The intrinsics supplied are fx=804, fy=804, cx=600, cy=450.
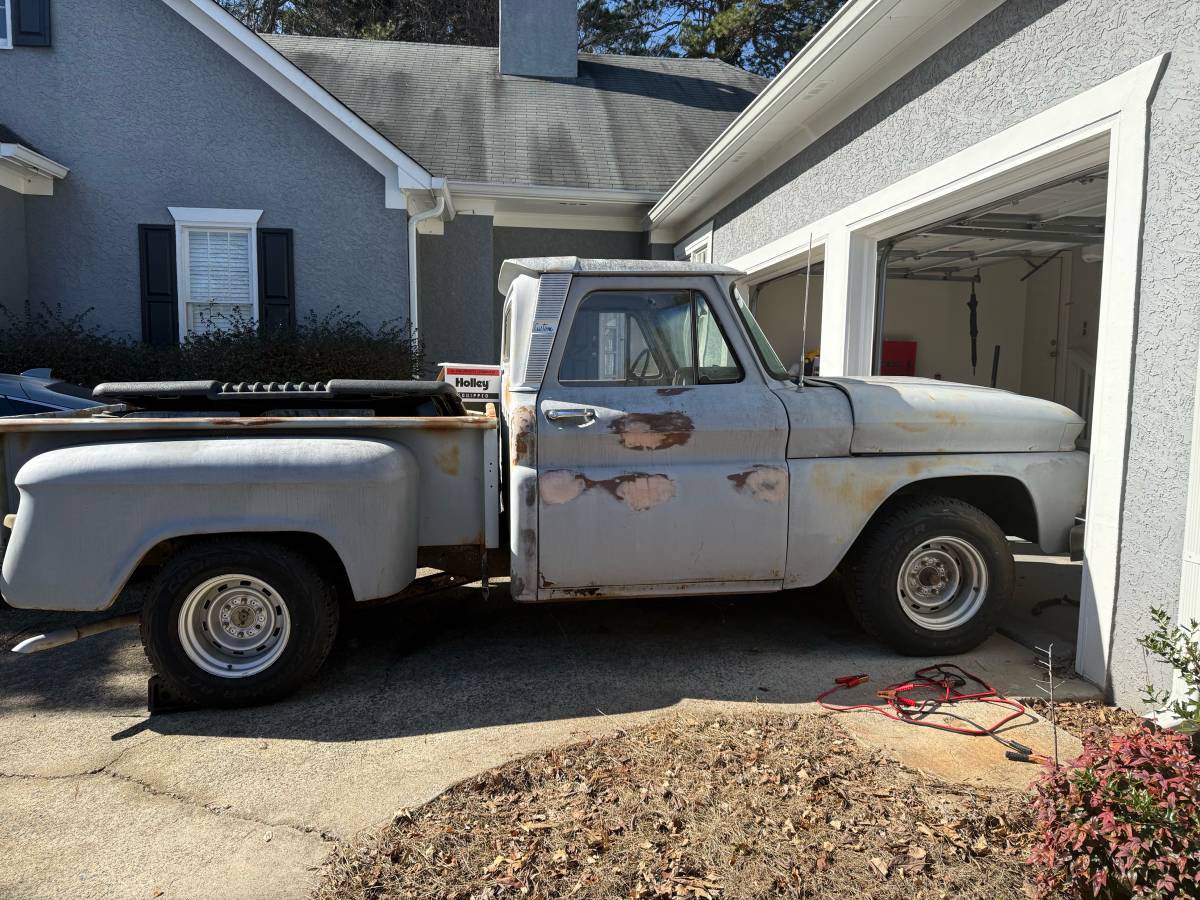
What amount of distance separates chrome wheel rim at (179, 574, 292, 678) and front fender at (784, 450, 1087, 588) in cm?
261

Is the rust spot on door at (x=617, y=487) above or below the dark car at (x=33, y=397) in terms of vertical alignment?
below

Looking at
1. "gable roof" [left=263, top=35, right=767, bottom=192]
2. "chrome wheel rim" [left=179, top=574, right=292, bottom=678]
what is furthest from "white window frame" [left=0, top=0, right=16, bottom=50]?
"chrome wheel rim" [left=179, top=574, right=292, bottom=678]

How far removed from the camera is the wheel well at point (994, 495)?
453 centimetres

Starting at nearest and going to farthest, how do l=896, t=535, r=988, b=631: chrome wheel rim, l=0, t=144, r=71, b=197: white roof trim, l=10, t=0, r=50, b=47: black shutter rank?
l=896, t=535, r=988, b=631: chrome wheel rim
l=0, t=144, r=71, b=197: white roof trim
l=10, t=0, r=50, b=47: black shutter

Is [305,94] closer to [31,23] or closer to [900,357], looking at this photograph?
[31,23]

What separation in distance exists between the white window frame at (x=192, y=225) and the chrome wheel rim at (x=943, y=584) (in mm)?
9162

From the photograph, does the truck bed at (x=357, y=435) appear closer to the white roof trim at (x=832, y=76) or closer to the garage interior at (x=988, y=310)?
the white roof trim at (x=832, y=76)

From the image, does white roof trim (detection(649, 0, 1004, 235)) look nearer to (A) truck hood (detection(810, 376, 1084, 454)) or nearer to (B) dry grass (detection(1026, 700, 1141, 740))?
(A) truck hood (detection(810, 376, 1084, 454))

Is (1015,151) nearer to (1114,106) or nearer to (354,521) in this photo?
(1114,106)

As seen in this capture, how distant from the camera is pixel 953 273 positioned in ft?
43.4

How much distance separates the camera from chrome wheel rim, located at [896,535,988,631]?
4406 mm

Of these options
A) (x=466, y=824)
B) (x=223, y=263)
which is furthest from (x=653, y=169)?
(x=466, y=824)

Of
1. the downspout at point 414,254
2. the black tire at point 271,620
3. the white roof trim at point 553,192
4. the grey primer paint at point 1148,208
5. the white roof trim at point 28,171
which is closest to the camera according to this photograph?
the grey primer paint at point 1148,208

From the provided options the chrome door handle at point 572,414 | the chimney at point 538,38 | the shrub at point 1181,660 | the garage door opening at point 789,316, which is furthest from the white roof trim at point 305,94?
the shrub at point 1181,660
